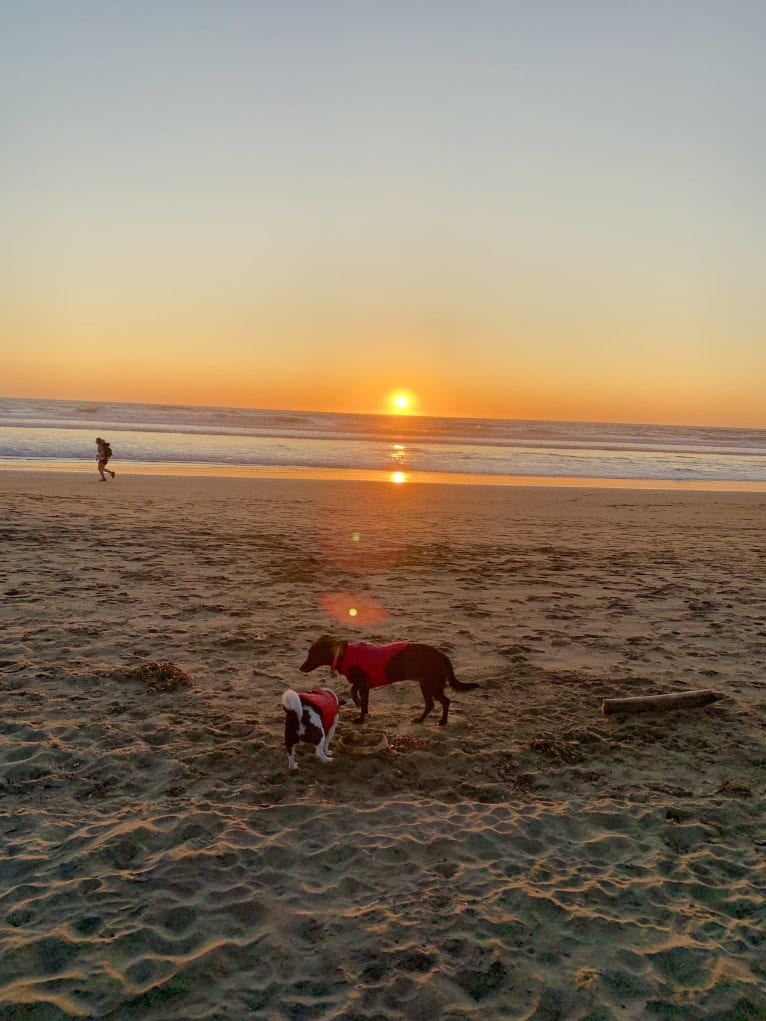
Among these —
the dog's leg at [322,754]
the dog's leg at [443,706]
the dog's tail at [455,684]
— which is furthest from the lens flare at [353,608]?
the dog's leg at [322,754]

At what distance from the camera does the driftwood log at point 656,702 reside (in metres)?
6.22

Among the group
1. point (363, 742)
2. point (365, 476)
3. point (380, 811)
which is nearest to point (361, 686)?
point (363, 742)

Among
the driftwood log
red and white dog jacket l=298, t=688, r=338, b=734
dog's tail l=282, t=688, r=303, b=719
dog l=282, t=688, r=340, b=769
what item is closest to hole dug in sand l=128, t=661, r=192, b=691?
dog l=282, t=688, r=340, b=769

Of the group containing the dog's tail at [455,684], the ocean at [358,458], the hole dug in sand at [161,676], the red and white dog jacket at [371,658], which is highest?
the ocean at [358,458]

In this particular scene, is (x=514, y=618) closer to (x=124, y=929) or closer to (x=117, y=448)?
(x=124, y=929)

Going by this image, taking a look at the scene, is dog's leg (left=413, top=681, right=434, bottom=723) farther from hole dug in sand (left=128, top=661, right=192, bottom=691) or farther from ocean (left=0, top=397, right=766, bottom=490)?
ocean (left=0, top=397, right=766, bottom=490)

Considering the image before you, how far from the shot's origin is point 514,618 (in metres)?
8.91

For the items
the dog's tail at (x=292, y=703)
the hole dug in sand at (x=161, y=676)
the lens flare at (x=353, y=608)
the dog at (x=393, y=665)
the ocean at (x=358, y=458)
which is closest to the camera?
the dog's tail at (x=292, y=703)

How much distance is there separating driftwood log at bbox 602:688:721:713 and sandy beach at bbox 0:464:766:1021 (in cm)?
9

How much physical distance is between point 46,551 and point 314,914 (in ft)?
31.1

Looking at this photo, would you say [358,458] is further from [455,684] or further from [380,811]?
[380,811]

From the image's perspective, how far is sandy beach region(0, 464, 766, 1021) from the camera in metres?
3.33

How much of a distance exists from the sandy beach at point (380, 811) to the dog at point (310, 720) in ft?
0.51

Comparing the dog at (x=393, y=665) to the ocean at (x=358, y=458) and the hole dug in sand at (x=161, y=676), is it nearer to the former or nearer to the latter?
the hole dug in sand at (x=161, y=676)
